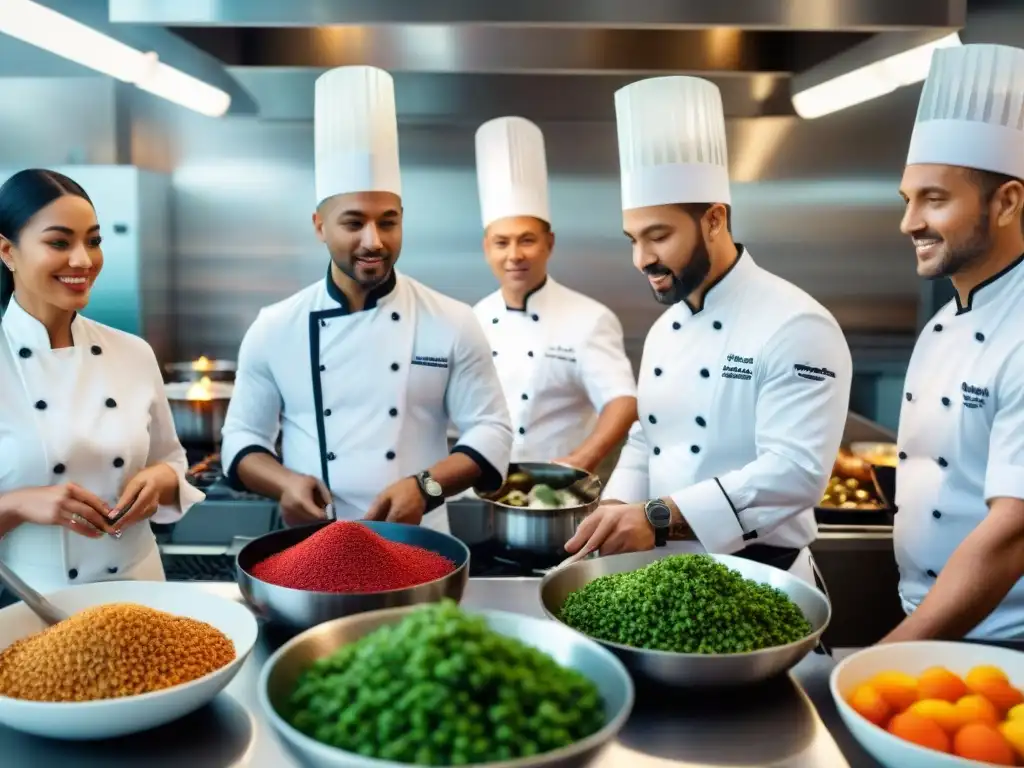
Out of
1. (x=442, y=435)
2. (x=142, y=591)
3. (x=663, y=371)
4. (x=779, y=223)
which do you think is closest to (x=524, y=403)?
(x=442, y=435)

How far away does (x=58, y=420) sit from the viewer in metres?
1.94

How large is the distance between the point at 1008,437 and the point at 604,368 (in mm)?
1905

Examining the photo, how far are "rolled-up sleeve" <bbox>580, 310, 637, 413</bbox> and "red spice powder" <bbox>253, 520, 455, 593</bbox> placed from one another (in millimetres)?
1954

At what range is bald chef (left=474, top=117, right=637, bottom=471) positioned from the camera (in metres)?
3.45

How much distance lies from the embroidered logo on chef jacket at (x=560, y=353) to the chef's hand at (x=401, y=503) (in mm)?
1513

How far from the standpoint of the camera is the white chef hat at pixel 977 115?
6.13 ft

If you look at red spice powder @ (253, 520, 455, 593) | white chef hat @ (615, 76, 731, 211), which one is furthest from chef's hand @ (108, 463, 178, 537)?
white chef hat @ (615, 76, 731, 211)

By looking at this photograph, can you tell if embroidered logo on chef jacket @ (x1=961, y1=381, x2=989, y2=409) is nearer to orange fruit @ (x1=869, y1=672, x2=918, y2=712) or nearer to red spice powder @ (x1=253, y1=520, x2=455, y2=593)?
orange fruit @ (x1=869, y1=672, x2=918, y2=712)

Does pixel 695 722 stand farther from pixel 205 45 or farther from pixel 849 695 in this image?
pixel 205 45

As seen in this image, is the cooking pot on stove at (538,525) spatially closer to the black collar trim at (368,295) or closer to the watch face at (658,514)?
the watch face at (658,514)

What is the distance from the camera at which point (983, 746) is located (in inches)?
39.7

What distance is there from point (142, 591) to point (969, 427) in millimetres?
1580

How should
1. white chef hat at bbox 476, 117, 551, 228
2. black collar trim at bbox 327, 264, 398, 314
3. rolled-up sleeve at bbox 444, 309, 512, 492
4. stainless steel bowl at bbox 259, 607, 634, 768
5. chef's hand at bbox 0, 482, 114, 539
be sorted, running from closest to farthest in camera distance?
stainless steel bowl at bbox 259, 607, 634, 768 → chef's hand at bbox 0, 482, 114, 539 → rolled-up sleeve at bbox 444, 309, 512, 492 → black collar trim at bbox 327, 264, 398, 314 → white chef hat at bbox 476, 117, 551, 228

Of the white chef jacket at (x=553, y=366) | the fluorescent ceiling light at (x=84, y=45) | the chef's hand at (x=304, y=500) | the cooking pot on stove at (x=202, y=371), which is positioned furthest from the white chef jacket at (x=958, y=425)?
the cooking pot on stove at (x=202, y=371)
